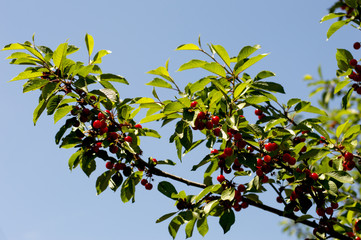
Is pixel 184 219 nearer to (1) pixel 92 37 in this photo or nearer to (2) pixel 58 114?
(2) pixel 58 114

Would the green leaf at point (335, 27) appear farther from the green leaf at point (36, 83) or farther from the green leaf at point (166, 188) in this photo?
the green leaf at point (36, 83)

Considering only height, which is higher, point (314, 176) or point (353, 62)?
point (353, 62)

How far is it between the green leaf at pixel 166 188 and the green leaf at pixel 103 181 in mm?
453

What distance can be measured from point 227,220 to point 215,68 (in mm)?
1169

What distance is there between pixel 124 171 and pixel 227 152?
34.7 inches

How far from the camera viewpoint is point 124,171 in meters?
3.00

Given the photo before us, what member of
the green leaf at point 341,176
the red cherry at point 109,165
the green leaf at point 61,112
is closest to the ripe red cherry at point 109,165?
the red cherry at point 109,165

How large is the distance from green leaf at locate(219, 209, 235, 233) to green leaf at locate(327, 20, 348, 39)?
226cm

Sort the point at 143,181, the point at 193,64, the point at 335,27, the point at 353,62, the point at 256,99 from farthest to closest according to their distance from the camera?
the point at 335,27
the point at 353,62
the point at 143,181
the point at 193,64
the point at 256,99

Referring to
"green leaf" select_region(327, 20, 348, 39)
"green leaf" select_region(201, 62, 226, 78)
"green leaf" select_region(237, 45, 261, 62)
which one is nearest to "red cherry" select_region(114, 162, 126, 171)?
"green leaf" select_region(201, 62, 226, 78)

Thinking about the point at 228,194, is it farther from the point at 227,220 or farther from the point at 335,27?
the point at 335,27

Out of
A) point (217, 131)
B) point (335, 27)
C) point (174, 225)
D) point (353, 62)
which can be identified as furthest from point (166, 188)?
point (335, 27)

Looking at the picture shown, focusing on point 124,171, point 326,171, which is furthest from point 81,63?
point 326,171

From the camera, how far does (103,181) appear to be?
10.1ft
